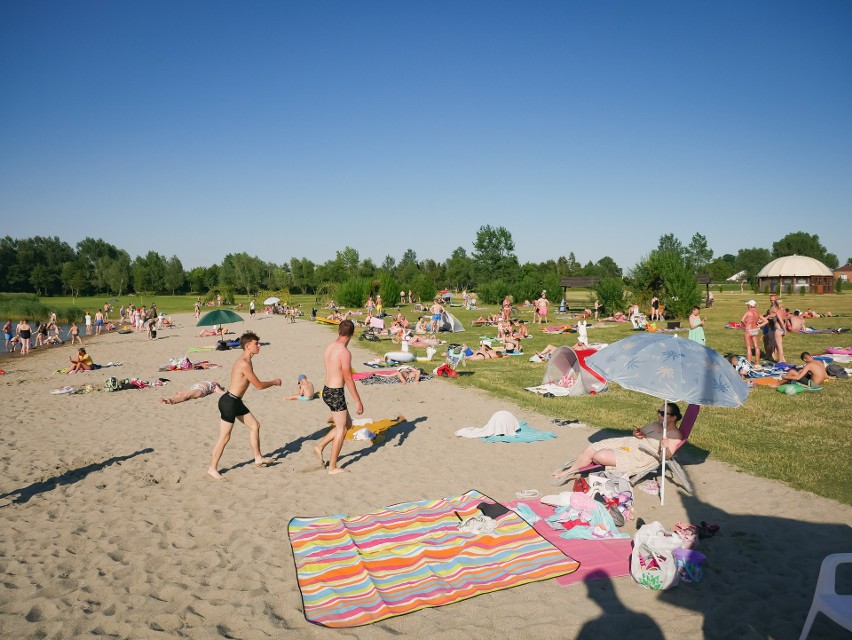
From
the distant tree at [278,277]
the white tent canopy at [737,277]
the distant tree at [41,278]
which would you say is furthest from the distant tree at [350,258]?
the white tent canopy at [737,277]

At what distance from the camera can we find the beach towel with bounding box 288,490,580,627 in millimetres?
4281

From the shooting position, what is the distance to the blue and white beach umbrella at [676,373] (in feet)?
17.6

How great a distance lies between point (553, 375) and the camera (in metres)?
11.7

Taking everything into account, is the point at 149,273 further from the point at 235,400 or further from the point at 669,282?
the point at 235,400

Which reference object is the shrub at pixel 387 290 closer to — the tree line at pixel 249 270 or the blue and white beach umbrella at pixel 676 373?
the tree line at pixel 249 270

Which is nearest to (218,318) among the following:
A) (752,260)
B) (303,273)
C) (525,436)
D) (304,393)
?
(304,393)

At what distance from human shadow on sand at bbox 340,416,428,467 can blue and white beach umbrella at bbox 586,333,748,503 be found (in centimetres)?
391

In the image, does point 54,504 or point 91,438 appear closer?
point 54,504

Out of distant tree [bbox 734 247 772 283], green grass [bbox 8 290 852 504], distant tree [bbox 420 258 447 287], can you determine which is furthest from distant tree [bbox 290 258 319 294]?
distant tree [bbox 734 247 772 283]

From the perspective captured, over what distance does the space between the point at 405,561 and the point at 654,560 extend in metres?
2.15

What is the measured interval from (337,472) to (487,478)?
2.05 meters

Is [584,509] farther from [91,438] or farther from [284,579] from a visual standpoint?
[91,438]

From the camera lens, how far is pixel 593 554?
4969 millimetres

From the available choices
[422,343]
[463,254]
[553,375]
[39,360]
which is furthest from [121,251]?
[553,375]
